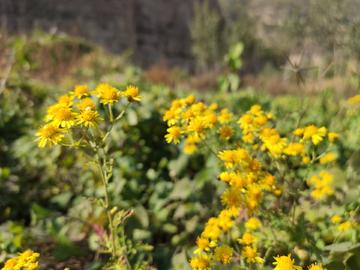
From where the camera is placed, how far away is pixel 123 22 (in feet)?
66.9

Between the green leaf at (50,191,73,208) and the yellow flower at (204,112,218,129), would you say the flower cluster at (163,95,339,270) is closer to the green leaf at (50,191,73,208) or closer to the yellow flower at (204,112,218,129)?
the yellow flower at (204,112,218,129)

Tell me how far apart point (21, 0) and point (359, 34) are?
21752mm

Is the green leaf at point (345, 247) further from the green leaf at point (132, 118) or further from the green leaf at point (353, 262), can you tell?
the green leaf at point (132, 118)

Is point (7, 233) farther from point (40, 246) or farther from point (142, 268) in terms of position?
point (142, 268)

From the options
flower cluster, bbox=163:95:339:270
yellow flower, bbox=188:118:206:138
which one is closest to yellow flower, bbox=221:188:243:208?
flower cluster, bbox=163:95:339:270

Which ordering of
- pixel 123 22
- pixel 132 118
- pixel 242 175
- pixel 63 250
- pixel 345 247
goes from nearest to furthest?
1. pixel 345 247
2. pixel 242 175
3. pixel 63 250
4. pixel 132 118
5. pixel 123 22

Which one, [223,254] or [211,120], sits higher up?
[211,120]

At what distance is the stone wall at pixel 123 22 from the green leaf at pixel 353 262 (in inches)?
682

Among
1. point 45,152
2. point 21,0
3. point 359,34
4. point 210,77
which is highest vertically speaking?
point 21,0

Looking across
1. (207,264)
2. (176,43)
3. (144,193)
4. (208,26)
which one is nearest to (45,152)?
(144,193)

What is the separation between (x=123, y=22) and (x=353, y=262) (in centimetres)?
2280

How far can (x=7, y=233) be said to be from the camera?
1164 millimetres

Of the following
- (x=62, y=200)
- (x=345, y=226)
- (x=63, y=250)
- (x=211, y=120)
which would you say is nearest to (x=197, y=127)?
(x=211, y=120)

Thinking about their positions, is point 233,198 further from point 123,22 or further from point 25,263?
point 123,22
